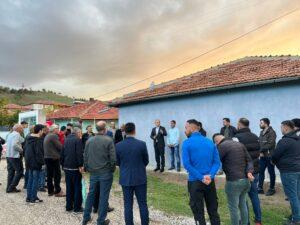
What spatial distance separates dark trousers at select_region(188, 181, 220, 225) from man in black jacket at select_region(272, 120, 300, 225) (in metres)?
1.75

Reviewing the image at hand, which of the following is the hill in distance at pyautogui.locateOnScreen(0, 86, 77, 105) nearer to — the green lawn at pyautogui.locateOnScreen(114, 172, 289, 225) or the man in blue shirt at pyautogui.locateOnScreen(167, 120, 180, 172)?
the man in blue shirt at pyautogui.locateOnScreen(167, 120, 180, 172)

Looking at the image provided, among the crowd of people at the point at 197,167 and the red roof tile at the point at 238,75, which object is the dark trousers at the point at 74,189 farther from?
the red roof tile at the point at 238,75

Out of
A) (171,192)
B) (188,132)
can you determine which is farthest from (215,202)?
(171,192)

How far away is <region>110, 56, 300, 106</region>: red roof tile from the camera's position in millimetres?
13321

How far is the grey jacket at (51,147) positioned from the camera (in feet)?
33.2

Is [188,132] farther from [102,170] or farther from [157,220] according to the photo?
→ [157,220]

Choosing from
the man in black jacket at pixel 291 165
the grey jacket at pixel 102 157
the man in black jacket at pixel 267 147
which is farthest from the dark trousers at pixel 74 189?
the man in black jacket at pixel 267 147

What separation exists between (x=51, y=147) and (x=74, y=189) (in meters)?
1.92

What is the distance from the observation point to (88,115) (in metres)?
38.6

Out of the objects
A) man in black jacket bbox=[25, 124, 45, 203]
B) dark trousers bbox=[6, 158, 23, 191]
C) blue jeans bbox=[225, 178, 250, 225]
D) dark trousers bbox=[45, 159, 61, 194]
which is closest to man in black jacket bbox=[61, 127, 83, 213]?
man in black jacket bbox=[25, 124, 45, 203]

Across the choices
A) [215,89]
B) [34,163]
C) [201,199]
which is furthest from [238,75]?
[201,199]

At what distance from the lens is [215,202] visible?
6.20m

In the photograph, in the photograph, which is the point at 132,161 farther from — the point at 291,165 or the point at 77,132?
the point at 291,165

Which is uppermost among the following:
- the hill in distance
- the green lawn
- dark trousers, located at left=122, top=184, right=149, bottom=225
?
the hill in distance
